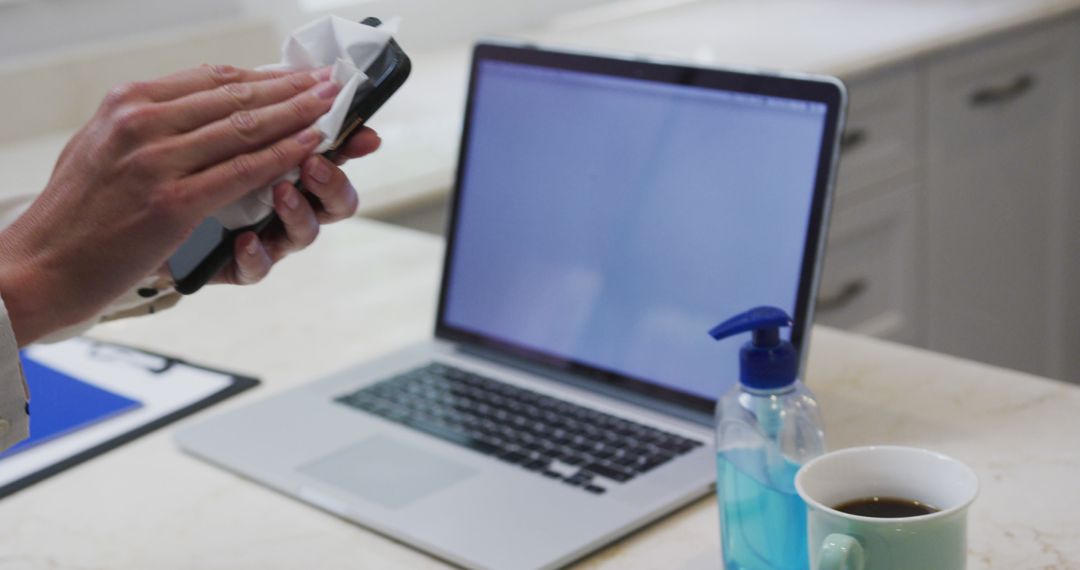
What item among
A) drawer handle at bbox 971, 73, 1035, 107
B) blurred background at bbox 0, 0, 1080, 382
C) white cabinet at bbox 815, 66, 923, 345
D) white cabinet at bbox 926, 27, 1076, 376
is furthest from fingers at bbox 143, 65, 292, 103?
drawer handle at bbox 971, 73, 1035, 107

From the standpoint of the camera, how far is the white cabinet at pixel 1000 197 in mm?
2433

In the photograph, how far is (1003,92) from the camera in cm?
249

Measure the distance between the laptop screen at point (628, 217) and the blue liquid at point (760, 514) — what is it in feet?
0.59

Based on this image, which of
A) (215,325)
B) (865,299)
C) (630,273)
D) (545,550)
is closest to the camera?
(545,550)

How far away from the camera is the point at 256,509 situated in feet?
3.10

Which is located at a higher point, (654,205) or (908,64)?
(654,205)

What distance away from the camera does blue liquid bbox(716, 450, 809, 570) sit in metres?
0.75

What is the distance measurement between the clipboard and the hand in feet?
0.69

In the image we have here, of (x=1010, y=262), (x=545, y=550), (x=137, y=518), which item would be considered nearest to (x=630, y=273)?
(x=545, y=550)

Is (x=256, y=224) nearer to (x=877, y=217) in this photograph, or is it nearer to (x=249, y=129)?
(x=249, y=129)

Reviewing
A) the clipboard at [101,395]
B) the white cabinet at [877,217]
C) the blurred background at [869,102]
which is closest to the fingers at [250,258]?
the clipboard at [101,395]

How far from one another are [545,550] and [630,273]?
0.29 metres

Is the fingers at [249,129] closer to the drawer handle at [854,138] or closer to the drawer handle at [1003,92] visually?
the drawer handle at [854,138]

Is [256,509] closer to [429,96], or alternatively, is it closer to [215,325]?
[215,325]
